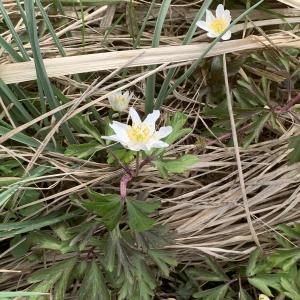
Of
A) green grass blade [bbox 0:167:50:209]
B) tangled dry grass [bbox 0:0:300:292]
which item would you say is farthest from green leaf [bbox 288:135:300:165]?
green grass blade [bbox 0:167:50:209]

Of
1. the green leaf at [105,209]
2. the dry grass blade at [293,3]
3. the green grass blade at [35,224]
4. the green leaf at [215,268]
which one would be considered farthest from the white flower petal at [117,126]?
the dry grass blade at [293,3]

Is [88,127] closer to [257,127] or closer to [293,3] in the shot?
[257,127]

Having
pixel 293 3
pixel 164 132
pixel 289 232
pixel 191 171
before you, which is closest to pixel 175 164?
pixel 164 132

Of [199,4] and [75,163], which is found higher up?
[199,4]

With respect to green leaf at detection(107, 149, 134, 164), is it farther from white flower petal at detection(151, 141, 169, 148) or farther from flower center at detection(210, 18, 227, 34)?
flower center at detection(210, 18, 227, 34)

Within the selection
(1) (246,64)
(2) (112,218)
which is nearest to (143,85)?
(1) (246,64)

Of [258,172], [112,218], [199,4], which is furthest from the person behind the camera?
[199,4]

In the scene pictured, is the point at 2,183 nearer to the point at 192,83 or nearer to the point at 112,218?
the point at 112,218
